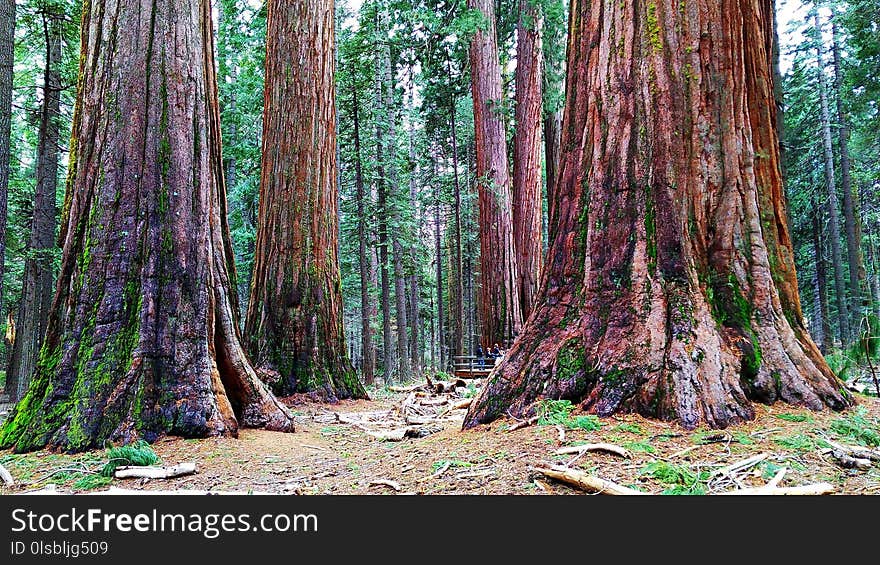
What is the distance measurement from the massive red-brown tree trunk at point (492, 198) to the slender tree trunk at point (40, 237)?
Result: 31.9 ft

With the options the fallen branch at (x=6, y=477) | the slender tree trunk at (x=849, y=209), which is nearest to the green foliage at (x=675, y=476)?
the fallen branch at (x=6, y=477)

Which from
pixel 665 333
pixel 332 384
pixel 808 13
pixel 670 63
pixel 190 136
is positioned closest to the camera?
pixel 665 333

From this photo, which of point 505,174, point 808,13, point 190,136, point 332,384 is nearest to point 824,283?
point 808,13

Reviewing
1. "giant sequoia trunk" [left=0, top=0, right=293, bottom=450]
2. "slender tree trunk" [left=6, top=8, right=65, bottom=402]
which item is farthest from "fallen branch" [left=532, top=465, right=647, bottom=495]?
"slender tree trunk" [left=6, top=8, right=65, bottom=402]

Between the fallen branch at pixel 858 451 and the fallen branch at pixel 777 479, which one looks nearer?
the fallen branch at pixel 777 479

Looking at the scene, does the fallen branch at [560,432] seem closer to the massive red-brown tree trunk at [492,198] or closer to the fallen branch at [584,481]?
the fallen branch at [584,481]

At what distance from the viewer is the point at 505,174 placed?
494 inches

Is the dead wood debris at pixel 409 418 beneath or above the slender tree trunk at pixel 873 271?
beneath

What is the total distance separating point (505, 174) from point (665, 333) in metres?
9.84

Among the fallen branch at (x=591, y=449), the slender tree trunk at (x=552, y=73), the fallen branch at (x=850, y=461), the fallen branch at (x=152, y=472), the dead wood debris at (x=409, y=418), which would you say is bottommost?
the dead wood debris at (x=409, y=418)

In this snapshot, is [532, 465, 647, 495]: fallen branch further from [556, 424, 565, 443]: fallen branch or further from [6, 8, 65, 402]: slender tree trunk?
[6, 8, 65, 402]: slender tree trunk

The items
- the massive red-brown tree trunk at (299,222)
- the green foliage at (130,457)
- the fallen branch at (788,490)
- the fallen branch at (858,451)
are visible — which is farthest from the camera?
the massive red-brown tree trunk at (299,222)

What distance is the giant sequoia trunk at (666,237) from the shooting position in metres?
3.14

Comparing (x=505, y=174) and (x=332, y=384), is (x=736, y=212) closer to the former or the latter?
(x=332, y=384)
